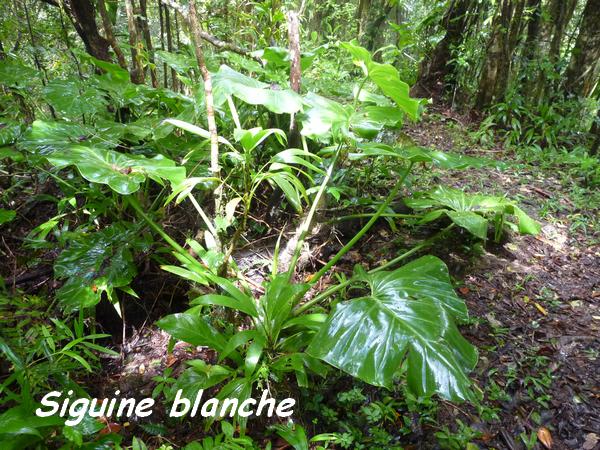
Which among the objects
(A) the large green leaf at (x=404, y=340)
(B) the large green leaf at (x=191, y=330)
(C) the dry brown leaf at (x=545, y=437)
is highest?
(A) the large green leaf at (x=404, y=340)

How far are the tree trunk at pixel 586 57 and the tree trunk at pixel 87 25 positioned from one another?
16.0 feet

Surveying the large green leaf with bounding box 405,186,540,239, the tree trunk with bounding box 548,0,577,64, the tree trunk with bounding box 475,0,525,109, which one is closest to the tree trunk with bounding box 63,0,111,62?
the large green leaf with bounding box 405,186,540,239

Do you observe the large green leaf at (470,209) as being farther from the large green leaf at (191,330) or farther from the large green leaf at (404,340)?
the large green leaf at (191,330)

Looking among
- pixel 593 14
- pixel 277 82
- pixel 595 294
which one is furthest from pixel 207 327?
pixel 593 14

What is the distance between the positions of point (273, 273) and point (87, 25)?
2.26m

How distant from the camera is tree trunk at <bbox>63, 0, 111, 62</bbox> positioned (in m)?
2.63

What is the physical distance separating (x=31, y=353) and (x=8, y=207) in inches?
56.1

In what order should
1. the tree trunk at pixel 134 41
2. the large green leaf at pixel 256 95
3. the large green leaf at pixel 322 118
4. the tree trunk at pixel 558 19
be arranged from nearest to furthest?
the large green leaf at pixel 256 95 < the large green leaf at pixel 322 118 < the tree trunk at pixel 134 41 < the tree trunk at pixel 558 19

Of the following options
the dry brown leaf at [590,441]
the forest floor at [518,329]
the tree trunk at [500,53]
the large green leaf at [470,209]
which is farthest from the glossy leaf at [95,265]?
the tree trunk at [500,53]

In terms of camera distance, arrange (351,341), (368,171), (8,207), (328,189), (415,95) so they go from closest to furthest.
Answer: (351,341)
(328,189)
(8,207)
(368,171)
(415,95)

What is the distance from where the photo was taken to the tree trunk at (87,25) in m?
2.63

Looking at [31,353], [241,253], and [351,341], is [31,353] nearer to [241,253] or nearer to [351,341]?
[241,253]

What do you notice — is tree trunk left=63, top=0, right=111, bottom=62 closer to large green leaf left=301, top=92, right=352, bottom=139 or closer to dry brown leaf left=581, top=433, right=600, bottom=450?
large green leaf left=301, top=92, right=352, bottom=139

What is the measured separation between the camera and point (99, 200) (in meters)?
2.39
